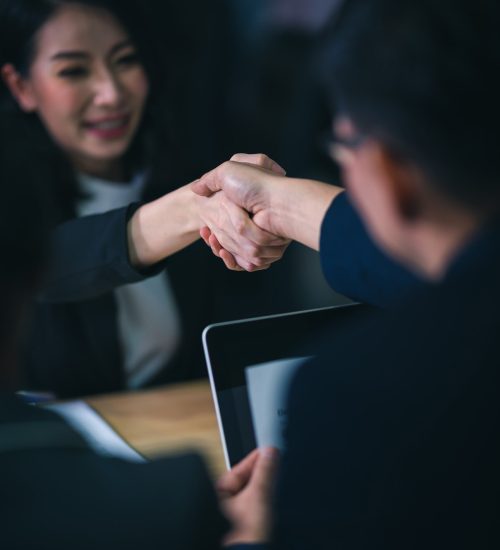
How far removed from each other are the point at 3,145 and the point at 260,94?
1.78m

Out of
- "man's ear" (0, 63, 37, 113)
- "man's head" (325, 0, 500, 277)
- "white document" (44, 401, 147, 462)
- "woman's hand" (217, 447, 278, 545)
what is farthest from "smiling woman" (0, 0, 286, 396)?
"man's head" (325, 0, 500, 277)

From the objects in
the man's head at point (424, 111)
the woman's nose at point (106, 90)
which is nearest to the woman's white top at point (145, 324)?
the woman's nose at point (106, 90)

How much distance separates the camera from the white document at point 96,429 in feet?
3.41

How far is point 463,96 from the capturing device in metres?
0.50

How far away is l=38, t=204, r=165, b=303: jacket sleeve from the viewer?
1.04 meters

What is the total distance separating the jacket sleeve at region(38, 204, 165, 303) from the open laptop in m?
0.22

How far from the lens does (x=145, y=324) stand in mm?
1364

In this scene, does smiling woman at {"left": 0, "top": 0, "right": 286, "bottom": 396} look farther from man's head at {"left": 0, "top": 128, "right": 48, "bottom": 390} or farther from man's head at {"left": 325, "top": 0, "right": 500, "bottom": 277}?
man's head at {"left": 325, "top": 0, "right": 500, "bottom": 277}

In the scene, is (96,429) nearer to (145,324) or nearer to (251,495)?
(145,324)

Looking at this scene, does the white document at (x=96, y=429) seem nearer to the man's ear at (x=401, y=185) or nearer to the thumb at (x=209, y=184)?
the thumb at (x=209, y=184)

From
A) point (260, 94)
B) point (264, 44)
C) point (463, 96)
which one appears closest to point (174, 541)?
point (463, 96)

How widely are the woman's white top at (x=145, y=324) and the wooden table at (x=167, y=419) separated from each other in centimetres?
7

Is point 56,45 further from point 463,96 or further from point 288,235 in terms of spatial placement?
point 463,96

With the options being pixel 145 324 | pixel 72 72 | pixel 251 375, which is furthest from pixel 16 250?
pixel 145 324
